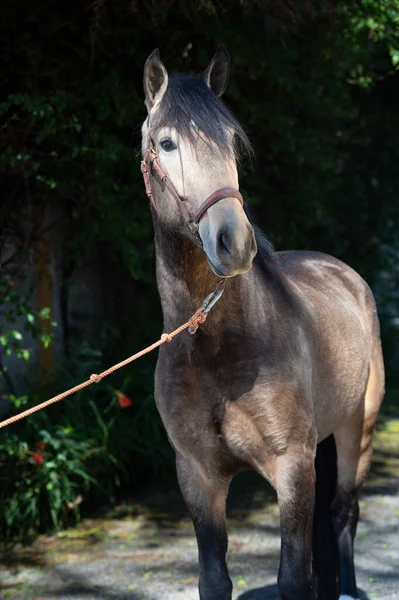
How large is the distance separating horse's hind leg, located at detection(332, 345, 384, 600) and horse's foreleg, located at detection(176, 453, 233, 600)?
3.51 ft

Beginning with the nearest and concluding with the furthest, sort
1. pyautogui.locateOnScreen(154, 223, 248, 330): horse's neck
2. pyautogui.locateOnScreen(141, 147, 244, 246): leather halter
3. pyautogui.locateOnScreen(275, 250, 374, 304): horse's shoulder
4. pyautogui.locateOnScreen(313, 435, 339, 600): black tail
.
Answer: pyautogui.locateOnScreen(141, 147, 244, 246): leather halter < pyautogui.locateOnScreen(154, 223, 248, 330): horse's neck < pyautogui.locateOnScreen(313, 435, 339, 600): black tail < pyautogui.locateOnScreen(275, 250, 374, 304): horse's shoulder

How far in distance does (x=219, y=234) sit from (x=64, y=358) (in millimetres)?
3689

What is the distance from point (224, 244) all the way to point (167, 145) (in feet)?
1.58

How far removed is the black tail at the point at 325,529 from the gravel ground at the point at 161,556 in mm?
451

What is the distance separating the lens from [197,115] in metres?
2.73

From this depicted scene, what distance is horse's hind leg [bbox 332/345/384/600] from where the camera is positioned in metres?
4.09

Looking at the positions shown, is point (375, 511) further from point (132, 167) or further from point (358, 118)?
point (358, 118)

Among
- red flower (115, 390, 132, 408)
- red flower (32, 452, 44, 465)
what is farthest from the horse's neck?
red flower (115, 390, 132, 408)

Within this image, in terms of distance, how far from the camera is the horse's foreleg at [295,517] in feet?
9.71

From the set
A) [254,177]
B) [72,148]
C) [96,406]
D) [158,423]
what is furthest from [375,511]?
[72,148]

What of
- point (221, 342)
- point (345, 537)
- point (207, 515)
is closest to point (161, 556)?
point (345, 537)

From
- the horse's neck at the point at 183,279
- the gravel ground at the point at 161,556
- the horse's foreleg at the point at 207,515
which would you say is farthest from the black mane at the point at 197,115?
the gravel ground at the point at 161,556

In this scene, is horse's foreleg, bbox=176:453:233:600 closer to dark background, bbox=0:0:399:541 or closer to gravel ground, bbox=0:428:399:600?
gravel ground, bbox=0:428:399:600

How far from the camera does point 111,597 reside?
4.42 metres
